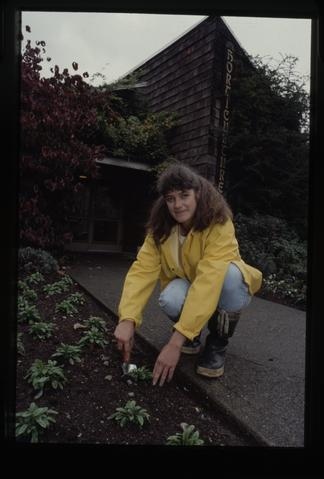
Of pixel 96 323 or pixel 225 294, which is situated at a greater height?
pixel 225 294

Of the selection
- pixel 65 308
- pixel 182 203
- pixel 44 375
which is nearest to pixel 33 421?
pixel 44 375

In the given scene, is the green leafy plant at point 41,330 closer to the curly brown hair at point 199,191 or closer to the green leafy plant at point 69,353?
the green leafy plant at point 69,353

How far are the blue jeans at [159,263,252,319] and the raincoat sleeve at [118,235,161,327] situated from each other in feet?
0.35

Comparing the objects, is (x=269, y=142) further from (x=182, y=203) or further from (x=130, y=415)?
(x=130, y=415)

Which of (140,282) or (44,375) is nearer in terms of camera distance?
(44,375)

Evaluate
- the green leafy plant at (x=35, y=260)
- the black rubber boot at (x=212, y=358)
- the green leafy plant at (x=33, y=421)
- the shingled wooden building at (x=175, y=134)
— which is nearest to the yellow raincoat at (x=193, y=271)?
the shingled wooden building at (x=175, y=134)

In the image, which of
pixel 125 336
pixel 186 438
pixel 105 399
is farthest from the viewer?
pixel 125 336

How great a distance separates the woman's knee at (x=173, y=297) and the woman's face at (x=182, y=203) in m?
0.32

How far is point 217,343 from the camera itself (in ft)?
5.15

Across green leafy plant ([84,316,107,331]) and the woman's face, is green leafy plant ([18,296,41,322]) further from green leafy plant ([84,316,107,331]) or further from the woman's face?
the woman's face

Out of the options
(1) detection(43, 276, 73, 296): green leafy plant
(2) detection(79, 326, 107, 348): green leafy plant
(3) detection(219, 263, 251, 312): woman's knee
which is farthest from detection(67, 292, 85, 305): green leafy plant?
(3) detection(219, 263, 251, 312): woman's knee

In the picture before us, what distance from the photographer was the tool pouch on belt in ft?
5.01

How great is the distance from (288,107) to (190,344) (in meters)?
1.13

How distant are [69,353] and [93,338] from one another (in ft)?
0.41
